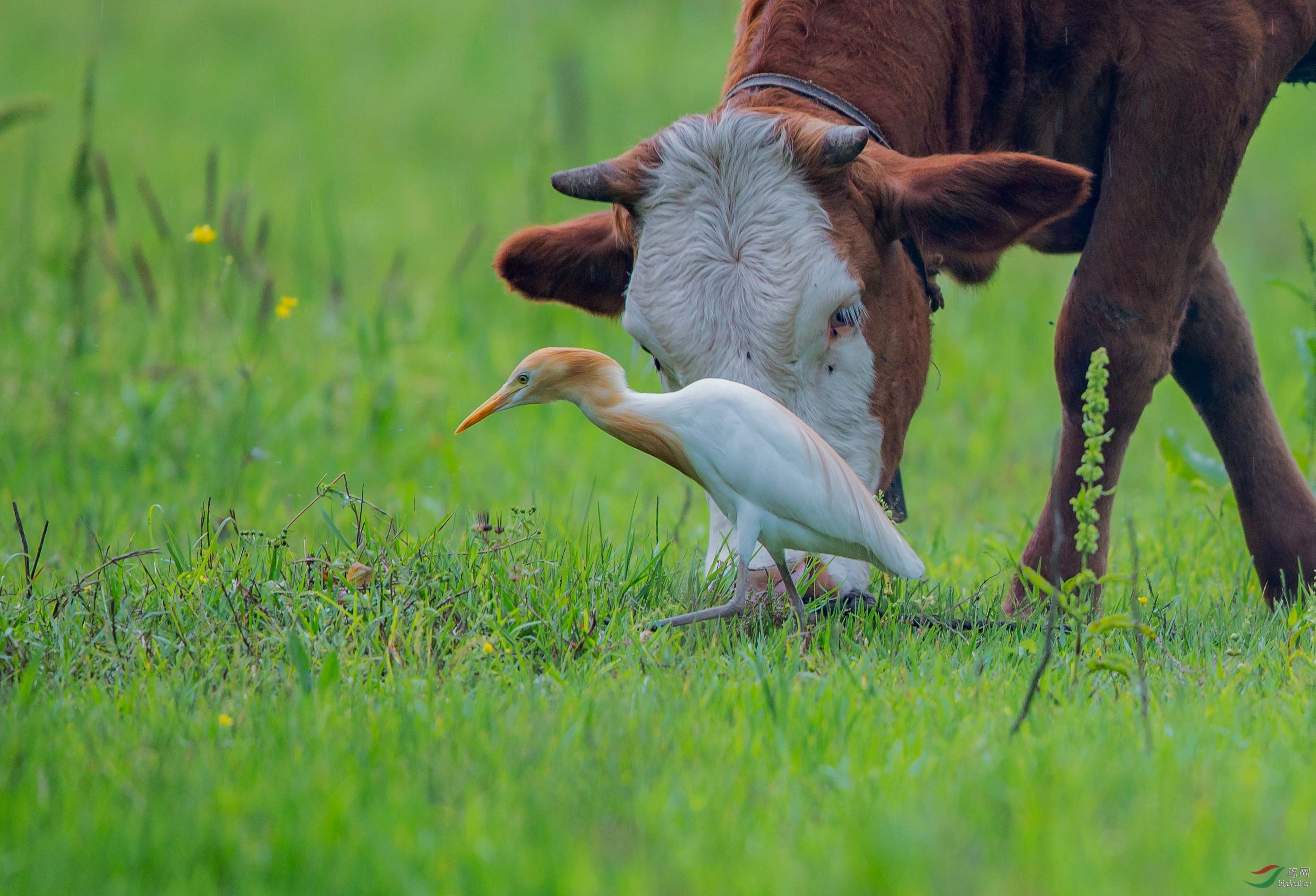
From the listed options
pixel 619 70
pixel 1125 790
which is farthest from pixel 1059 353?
pixel 619 70

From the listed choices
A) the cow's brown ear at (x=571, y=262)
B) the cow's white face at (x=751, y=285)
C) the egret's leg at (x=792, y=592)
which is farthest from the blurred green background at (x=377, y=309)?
the egret's leg at (x=792, y=592)

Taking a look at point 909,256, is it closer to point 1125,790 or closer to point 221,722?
point 1125,790

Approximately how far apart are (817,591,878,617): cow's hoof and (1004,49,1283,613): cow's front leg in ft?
2.53

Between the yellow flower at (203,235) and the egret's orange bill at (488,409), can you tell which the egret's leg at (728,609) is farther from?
the yellow flower at (203,235)

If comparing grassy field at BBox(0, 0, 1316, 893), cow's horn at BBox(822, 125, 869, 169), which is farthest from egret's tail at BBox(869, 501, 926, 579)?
cow's horn at BBox(822, 125, 869, 169)

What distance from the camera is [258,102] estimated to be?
48.3 feet

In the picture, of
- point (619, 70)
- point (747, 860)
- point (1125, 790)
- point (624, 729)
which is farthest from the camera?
point (619, 70)

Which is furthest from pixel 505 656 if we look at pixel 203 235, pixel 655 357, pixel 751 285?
pixel 203 235

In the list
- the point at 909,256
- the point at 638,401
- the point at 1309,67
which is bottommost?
the point at 638,401

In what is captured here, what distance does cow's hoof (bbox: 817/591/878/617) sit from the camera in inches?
140

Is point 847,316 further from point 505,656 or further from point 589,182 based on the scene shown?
point 505,656

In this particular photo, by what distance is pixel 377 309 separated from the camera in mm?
7348

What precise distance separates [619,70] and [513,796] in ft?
47.1

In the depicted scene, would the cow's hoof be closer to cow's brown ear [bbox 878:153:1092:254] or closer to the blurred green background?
the blurred green background
